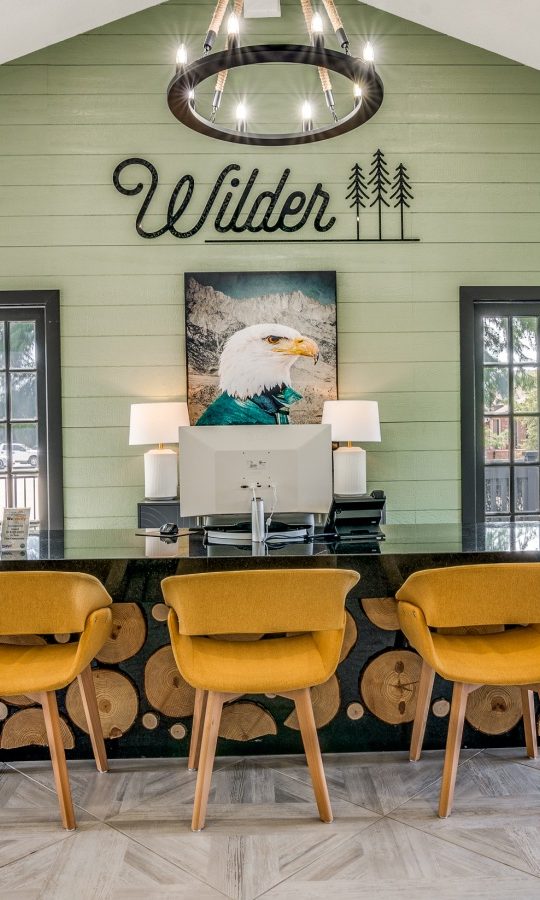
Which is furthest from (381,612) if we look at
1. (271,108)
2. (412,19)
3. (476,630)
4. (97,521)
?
(412,19)

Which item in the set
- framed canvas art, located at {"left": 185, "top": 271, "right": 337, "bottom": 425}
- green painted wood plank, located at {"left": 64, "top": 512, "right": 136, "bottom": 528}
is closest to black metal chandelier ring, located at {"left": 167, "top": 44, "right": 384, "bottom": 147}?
framed canvas art, located at {"left": 185, "top": 271, "right": 337, "bottom": 425}

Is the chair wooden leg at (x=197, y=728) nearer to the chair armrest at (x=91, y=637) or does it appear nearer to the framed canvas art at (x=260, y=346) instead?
the chair armrest at (x=91, y=637)

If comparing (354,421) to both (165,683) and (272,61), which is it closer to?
(165,683)

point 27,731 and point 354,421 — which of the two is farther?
point 354,421

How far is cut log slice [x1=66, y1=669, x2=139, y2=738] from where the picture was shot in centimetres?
251

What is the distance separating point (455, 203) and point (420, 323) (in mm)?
782

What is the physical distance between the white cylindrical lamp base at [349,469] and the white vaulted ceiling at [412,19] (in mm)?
2534

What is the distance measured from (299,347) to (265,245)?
673 mm

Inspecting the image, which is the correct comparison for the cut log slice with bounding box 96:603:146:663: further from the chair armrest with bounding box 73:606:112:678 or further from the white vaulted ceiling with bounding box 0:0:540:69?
the white vaulted ceiling with bounding box 0:0:540:69

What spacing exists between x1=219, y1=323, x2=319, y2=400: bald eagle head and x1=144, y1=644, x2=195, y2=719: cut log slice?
2.01m

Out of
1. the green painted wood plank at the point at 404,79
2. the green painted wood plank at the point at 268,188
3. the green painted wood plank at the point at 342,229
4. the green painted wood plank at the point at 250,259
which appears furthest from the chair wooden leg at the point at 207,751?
the green painted wood plank at the point at 404,79

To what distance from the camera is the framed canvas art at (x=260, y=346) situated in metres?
4.14

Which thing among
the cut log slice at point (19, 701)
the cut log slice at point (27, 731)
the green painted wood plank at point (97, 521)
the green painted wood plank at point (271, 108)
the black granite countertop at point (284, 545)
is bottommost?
the cut log slice at point (27, 731)

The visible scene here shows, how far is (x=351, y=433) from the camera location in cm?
384
